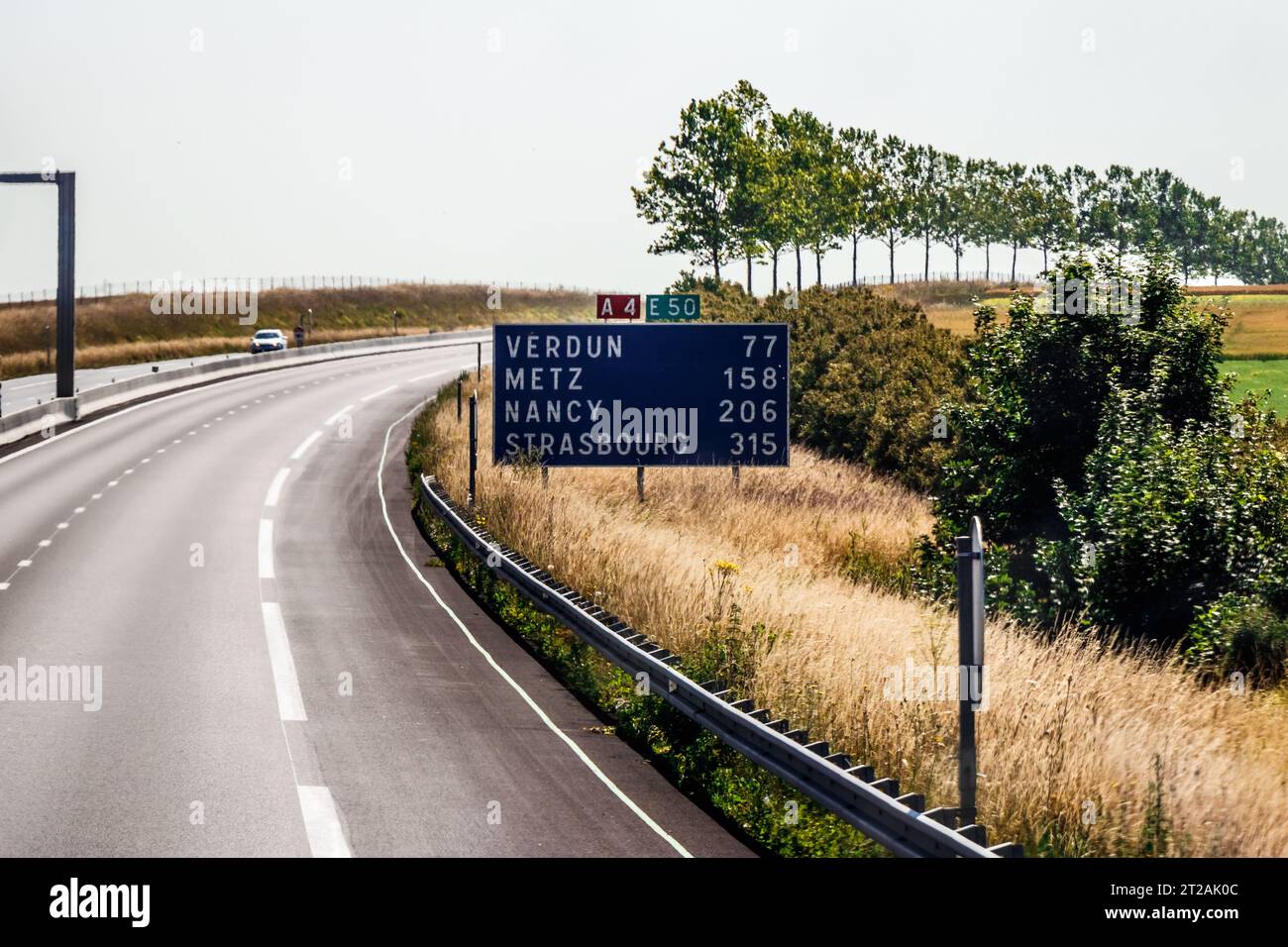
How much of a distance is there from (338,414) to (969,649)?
45.4 m

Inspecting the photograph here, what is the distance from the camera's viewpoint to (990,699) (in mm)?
11016

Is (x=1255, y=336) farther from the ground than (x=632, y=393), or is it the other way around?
(x=1255, y=336)

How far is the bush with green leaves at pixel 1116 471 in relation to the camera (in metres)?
Result: 18.1

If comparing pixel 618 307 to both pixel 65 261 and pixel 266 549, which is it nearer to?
pixel 266 549

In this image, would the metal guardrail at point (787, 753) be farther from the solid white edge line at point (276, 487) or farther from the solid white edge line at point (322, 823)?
the solid white edge line at point (276, 487)

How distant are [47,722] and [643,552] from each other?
8349mm

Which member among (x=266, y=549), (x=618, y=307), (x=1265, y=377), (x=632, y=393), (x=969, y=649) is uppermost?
(x=618, y=307)

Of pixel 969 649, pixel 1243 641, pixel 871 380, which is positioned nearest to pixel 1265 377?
pixel 871 380

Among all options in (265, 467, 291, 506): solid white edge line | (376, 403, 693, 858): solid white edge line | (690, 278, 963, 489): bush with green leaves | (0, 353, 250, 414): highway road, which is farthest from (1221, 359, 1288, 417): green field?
(0, 353, 250, 414): highway road

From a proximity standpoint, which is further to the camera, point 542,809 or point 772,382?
point 772,382
